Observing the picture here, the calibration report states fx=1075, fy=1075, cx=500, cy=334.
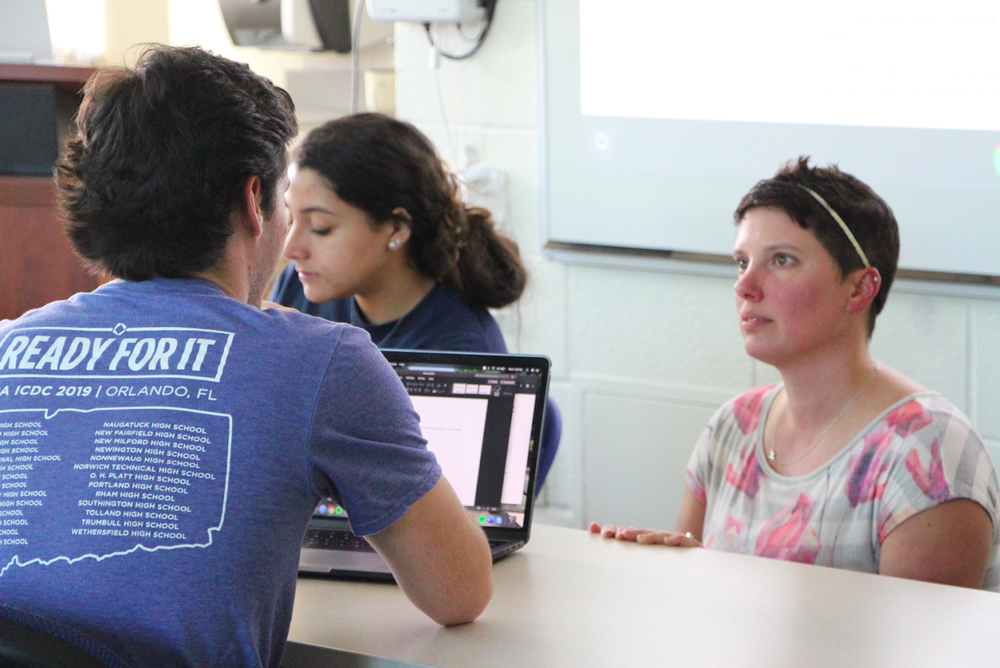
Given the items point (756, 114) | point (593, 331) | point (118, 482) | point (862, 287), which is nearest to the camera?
point (118, 482)

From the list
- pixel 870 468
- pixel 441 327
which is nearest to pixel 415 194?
pixel 441 327

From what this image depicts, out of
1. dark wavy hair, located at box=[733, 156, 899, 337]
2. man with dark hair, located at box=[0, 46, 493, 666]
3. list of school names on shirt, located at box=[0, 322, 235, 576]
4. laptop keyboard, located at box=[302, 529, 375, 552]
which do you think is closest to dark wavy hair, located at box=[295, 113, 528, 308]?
dark wavy hair, located at box=[733, 156, 899, 337]

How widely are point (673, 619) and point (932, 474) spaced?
0.46 meters

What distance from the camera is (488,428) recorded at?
136cm

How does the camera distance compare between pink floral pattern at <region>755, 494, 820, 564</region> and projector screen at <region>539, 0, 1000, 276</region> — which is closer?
pink floral pattern at <region>755, 494, 820, 564</region>

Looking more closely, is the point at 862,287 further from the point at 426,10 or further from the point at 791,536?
the point at 426,10

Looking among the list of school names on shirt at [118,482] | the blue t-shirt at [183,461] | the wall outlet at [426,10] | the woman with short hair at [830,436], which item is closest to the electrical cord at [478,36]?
the wall outlet at [426,10]

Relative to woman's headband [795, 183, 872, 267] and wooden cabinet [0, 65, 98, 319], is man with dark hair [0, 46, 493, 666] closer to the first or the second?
woman's headband [795, 183, 872, 267]

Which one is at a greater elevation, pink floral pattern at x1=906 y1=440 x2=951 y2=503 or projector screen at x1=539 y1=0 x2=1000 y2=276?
projector screen at x1=539 y1=0 x2=1000 y2=276

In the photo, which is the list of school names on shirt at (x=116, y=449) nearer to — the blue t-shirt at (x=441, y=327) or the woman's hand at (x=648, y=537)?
the woman's hand at (x=648, y=537)

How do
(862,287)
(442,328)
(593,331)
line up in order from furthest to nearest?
(593,331) → (442,328) → (862,287)

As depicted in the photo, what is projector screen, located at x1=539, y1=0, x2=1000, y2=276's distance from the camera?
1914 millimetres

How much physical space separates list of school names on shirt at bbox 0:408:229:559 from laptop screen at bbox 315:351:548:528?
50cm

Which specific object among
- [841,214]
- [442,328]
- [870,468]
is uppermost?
[841,214]
